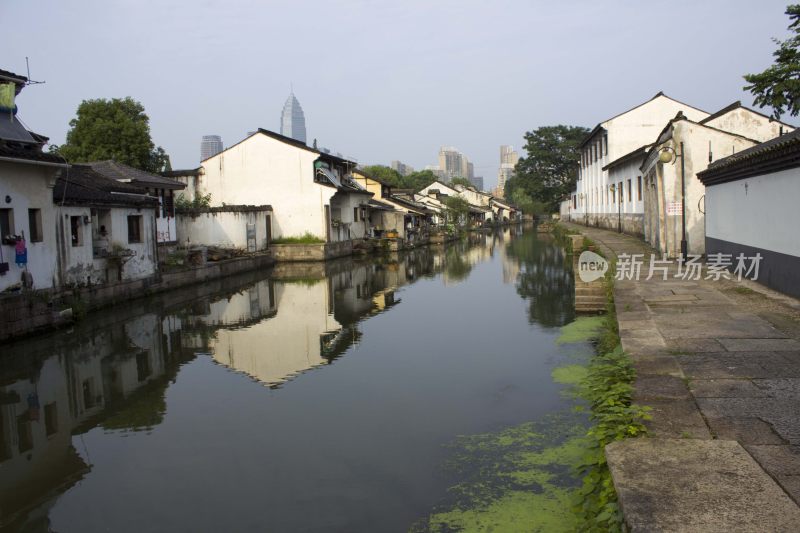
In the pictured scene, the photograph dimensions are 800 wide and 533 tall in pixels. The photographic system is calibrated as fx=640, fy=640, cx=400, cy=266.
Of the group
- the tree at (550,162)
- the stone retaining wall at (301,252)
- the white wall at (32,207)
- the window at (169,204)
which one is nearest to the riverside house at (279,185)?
the stone retaining wall at (301,252)

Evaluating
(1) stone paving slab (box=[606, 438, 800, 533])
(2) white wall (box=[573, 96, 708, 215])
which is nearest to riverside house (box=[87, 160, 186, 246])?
(1) stone paving slab (box=[606, 438, 800, 533])

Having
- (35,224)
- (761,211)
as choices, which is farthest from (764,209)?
(35,224)

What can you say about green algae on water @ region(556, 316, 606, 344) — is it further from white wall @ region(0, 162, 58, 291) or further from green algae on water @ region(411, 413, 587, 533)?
white wall @ region(0, 162, 58, 291)

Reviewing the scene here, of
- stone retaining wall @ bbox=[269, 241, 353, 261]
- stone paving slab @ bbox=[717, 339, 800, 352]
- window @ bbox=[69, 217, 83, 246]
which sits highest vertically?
window @ bbox=[69, 217, 83, 246]

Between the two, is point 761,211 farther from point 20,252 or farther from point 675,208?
point 20,252

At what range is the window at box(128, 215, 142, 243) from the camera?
854 inches

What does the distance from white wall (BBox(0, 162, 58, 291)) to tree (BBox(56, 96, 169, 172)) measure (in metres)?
23.0

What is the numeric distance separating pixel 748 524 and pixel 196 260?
24.9 meters

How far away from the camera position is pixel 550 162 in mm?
77625

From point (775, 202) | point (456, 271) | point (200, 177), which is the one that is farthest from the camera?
point (200, 177)

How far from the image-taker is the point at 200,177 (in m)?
39.6

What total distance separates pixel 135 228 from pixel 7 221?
687 centimetres

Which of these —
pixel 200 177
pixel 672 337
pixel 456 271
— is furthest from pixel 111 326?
pixel 200 177

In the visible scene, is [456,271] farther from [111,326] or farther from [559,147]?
[559,147]
